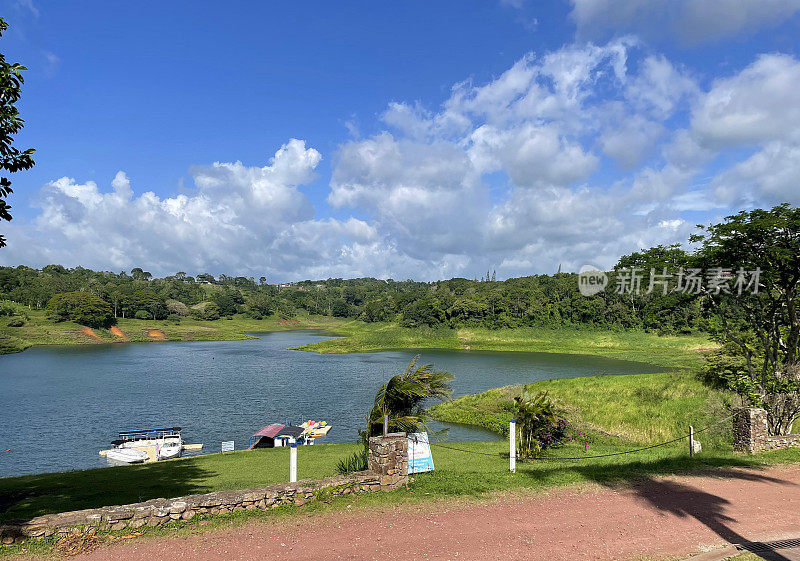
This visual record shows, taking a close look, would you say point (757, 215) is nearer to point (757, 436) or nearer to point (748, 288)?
point (748, 288)

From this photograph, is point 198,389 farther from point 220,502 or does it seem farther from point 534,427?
point 220,502

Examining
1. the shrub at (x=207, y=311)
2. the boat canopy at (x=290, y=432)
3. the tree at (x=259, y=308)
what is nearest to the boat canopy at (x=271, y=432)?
the boat canopy at (x=290, y=432)

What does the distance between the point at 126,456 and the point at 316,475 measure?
15.8 meters

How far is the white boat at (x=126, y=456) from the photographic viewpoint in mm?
26719

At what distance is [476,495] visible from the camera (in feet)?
38.6

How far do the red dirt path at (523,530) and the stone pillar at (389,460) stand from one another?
45.9 inches

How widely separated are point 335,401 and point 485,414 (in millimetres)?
15314

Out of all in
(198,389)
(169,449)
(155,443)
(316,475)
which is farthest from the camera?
(198,389)

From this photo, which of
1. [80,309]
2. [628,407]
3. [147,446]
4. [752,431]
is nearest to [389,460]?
[752,431]

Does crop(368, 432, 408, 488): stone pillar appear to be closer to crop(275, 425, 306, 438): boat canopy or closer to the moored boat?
crop(275, 425, 306, 438): boat canopy

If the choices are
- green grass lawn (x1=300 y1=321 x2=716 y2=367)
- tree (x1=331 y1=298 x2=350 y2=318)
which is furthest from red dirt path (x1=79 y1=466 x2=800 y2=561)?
tree (x1=331 y1=298 x2=350 y2=318)

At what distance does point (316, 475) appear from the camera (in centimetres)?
1764

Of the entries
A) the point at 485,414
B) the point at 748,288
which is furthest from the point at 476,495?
the point at 485,414

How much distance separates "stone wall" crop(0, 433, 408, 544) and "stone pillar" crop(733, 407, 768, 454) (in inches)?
494
